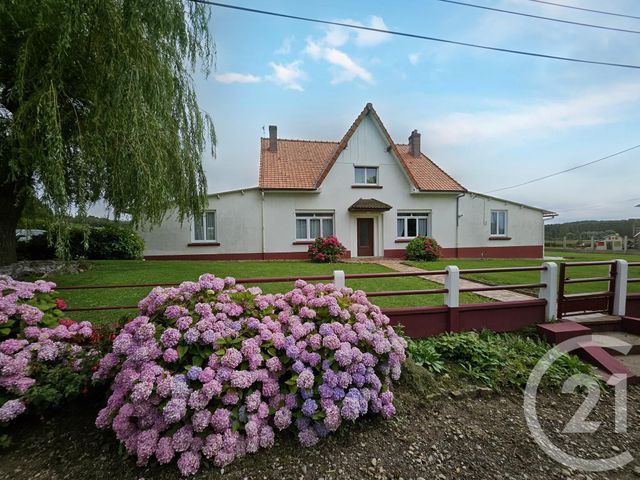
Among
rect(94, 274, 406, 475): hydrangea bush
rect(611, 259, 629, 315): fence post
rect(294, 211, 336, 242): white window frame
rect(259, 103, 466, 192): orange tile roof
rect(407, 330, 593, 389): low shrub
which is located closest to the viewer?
rect(94, 274, 406, 475): hydrangea bush

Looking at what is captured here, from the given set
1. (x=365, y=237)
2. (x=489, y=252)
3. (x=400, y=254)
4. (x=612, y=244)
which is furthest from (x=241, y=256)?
(x=612, y=244)

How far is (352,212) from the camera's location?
14289 millimetres

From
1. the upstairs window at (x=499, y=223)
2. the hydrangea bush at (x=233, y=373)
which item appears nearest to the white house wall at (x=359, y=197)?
the upstairs window at (x=499, y=223)

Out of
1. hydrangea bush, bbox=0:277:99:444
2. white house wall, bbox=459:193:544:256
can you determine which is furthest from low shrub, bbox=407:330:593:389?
white house wall, bbox=459:193:544:256

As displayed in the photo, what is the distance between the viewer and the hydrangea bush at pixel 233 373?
1853 millimetres

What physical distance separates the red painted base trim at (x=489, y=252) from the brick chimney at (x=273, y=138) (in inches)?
351

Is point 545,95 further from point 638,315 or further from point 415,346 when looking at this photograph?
point 415,346

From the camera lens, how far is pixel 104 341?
8.32 feet

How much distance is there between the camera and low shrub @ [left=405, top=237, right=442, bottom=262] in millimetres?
13469

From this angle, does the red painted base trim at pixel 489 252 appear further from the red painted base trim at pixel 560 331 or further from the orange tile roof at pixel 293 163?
the red painted base trim at pixel 560 331

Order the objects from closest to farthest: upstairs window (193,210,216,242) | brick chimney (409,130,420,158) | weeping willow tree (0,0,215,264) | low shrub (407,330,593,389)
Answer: low shrub (407,330,593,389), weeping willow tree (0,0,215,264), upstairs window (193,210,216,242), brick chimney (409,130,420,158)

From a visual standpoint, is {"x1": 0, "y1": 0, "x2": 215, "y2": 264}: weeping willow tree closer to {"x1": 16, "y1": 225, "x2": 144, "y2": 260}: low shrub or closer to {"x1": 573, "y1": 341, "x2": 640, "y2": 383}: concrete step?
{"x1": 16, "y1": 225, "x2": 144, "y2": 260}: low shrub

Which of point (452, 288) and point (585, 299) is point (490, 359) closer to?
point (452, 288)

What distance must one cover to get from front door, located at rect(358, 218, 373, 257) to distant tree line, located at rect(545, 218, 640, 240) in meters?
24.6
